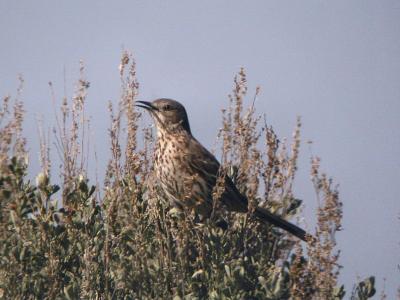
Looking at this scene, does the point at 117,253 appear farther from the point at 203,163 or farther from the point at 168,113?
the point at 168,113

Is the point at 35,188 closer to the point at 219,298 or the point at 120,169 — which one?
the point at 120,169

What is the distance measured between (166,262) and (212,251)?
50 centimetres

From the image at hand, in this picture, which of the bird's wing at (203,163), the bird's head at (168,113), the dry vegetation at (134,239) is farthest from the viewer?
the bird's head at (168,113)

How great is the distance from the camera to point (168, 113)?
866 cm

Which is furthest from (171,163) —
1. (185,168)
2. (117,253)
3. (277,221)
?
(117,253)

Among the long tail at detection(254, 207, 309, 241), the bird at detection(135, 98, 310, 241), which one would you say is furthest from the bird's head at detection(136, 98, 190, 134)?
the long tail at detection(254, 207, 309, 241)

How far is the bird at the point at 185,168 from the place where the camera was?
276 inches

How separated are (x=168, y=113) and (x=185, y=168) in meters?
0.98

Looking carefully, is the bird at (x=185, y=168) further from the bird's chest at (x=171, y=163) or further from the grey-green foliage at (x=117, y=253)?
the grey-green foliage at (x=117, y=253)

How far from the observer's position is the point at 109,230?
571 cm

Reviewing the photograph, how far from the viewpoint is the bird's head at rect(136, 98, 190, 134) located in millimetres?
8539

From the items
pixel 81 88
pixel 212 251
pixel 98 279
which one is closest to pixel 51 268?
pixel 98 279

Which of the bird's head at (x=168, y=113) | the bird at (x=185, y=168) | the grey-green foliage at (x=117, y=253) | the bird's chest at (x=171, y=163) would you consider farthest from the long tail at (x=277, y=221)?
the bird's head at (x=168, y=113)

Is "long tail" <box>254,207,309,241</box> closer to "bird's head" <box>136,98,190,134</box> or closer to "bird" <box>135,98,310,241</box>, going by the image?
"bird" <box>135,98,310,241</box>
